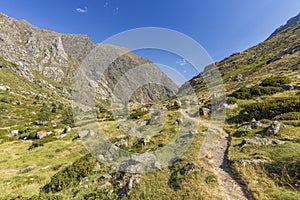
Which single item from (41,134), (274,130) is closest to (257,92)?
(274,130)

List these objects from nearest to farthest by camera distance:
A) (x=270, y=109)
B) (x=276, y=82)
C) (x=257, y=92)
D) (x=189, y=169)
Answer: (x=189, y=169)
(x=270, y=109)
(x=257, y=92)
(x=276, y=82)

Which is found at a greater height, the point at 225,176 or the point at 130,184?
the point at 225,176

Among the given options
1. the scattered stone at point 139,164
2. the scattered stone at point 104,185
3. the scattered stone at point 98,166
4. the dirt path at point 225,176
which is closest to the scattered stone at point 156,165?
the scattered stone at point 139,164

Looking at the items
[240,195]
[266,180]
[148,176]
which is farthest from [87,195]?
[266,180]

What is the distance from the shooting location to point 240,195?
28.0 ft

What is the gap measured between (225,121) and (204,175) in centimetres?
1467

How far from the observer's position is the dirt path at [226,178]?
8583 mm

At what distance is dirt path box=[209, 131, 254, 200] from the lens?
8.58m

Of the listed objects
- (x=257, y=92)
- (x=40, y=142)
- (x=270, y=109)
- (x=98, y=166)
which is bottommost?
(x=40, y=142)

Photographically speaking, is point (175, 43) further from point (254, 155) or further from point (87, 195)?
point (87, 195)

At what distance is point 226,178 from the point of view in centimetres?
1027

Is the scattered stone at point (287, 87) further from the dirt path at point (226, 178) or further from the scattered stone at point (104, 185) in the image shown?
the scattered stone at point (104, 185)

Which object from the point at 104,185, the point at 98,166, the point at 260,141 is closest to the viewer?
the point at 104,185

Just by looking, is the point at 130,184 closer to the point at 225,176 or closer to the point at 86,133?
the point at 225,176
